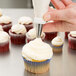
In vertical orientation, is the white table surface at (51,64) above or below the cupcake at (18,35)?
below

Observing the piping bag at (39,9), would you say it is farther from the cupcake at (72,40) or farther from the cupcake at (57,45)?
the cupcake at (72,40)

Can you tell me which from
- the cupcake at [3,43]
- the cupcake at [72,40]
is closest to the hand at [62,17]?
the cupcake at [72,40]

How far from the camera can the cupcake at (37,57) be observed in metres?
1.37

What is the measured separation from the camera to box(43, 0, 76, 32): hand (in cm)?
128

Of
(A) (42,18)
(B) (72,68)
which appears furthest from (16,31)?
(A) (42,18)

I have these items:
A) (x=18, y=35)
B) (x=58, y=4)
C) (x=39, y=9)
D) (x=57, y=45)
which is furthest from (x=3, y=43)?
(x=39, y=9)

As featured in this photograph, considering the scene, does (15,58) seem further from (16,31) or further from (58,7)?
(58,7)

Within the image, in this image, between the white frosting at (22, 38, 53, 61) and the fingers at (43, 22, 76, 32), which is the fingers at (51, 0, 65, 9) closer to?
the fingers at (43, 22, 76, 32)

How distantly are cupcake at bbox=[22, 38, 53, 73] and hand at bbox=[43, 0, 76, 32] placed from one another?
0.52 feet

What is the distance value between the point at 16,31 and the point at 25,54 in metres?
0.54

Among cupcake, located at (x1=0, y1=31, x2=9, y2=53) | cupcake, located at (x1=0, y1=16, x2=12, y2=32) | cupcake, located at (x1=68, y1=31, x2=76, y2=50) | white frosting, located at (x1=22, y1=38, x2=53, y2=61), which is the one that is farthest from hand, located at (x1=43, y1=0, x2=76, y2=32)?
cupcake, located at (x1=0, y1=16, x2=12, y2=32)

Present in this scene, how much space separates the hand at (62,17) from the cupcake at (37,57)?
0.52 ft

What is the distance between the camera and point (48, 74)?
140 cm

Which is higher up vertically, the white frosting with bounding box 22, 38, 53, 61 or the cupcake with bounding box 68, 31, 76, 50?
the white frosting with bounding box 22, 38, 53, 61
